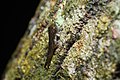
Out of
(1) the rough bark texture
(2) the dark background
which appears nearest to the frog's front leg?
(1) the rough bark texture

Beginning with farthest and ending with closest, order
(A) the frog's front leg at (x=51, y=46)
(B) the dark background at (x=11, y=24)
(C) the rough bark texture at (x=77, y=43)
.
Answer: (B) the dark background at (x=11, y=24), (A) the frog's front leg at (x=51, y=46), (C) the rough bark texture at (x=77, y=43)

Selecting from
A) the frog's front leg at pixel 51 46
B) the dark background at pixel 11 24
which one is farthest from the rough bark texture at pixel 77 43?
the dark background at pixel 11 24

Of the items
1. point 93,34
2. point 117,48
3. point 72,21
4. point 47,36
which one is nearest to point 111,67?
point 117,48

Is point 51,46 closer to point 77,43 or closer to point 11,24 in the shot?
point 77,43

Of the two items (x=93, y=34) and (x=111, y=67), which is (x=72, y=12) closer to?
(x=93, y=34)

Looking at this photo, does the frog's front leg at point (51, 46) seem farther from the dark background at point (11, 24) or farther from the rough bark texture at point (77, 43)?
the dark background at point (11, 24)

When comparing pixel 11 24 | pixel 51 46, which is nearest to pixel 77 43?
pixel 51 46
